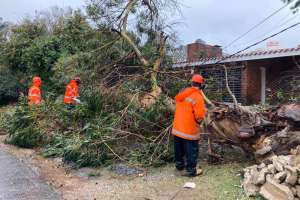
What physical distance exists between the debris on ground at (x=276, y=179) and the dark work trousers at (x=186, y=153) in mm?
1013

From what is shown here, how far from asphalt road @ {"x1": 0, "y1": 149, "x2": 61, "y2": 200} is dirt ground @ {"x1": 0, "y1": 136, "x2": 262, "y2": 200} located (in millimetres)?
167

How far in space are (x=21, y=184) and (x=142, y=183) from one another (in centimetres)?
195

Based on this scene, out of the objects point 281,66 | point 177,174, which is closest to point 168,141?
point 177,174

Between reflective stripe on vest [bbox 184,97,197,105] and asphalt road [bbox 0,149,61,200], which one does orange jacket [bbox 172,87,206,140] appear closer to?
reflective stripe on vest [bbox 184,97,197,105]

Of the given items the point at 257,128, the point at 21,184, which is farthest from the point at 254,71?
the point at 21,184

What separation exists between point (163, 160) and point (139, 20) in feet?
16.2

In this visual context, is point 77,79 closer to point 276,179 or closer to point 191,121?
point 191,121

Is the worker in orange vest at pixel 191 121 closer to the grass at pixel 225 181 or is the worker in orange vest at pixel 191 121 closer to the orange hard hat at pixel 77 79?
the grass at pixel 225 181

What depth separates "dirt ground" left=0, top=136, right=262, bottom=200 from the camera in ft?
19.8

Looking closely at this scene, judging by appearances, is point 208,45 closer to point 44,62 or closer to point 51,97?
point 44,62

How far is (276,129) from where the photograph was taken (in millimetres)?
7094

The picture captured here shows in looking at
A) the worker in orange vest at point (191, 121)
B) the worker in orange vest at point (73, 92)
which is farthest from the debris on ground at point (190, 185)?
the worker in orange vest at point (73, 92)

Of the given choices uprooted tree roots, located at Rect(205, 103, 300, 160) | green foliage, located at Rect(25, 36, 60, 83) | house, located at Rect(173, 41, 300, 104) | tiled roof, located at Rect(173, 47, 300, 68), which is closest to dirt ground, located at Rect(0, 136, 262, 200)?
uprooted tree roots, located at Rect(205, 103, 300, 160)

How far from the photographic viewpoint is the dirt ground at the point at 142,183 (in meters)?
6.04
